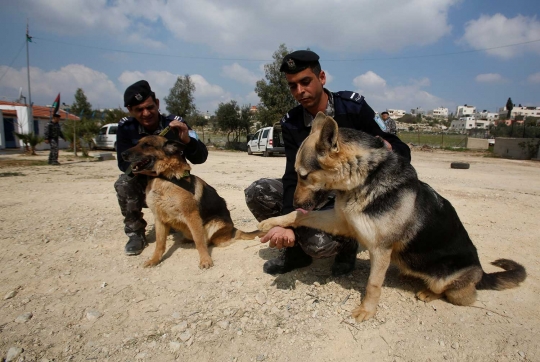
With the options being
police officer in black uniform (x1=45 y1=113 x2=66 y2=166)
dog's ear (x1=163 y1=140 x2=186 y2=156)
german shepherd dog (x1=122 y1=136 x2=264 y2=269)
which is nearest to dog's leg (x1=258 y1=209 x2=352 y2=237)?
german shepherd dog (x1=122 y1=136 x2=264 y2=269)

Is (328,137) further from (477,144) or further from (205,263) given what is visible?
(477,144)

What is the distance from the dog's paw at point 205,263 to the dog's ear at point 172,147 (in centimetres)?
148

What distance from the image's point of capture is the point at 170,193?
379cm

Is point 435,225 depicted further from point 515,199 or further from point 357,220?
point 515,199

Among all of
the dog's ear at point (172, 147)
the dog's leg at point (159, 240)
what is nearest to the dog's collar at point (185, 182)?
the dog's ear at point (172, 147)

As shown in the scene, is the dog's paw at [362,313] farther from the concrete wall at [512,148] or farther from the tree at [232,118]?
the tree at [232,118]

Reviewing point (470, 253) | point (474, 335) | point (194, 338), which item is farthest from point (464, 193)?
point (194, 338)

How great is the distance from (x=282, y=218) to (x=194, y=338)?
4.44 feet

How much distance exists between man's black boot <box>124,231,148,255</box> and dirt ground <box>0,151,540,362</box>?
149mm

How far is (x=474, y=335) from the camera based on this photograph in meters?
2.38

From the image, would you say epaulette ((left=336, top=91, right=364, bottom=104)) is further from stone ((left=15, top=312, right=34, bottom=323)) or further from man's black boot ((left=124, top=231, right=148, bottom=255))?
stone ((left=15, top=312, right=34, bottom=323))

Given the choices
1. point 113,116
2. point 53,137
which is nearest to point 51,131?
point 53,137

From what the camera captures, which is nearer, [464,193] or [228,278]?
[228,278]

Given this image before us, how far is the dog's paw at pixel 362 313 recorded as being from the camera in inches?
101
